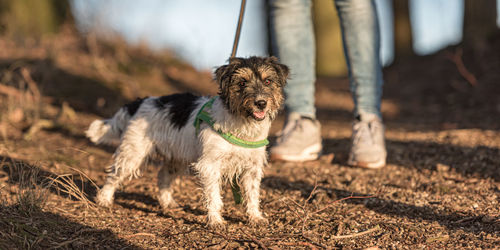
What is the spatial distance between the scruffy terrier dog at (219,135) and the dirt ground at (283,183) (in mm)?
264

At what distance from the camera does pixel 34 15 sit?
40.7 ft

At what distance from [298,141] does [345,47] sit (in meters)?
1.14

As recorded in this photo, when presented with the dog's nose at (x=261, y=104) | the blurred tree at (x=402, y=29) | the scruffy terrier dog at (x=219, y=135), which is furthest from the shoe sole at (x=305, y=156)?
the blurred tree at (x=402, y=29)

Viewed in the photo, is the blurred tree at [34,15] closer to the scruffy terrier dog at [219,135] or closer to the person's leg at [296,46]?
the person's leg at [296,46]

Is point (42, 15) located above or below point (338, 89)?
above

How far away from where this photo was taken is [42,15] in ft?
41.1

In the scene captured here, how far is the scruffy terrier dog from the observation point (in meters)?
3.32

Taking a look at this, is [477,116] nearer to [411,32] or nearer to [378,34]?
[378,34]

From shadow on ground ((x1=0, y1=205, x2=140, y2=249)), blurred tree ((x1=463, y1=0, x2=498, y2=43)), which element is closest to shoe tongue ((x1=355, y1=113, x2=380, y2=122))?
shadow on ground ((x1=0, y1=205, x2=140, y2=249))

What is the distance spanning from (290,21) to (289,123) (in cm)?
110

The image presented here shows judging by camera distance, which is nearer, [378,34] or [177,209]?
[177,209]

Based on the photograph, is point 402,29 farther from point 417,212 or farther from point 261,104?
point 261,104

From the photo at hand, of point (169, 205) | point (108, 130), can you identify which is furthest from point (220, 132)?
point (108, 130)

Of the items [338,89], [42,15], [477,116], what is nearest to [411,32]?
[338,89]
